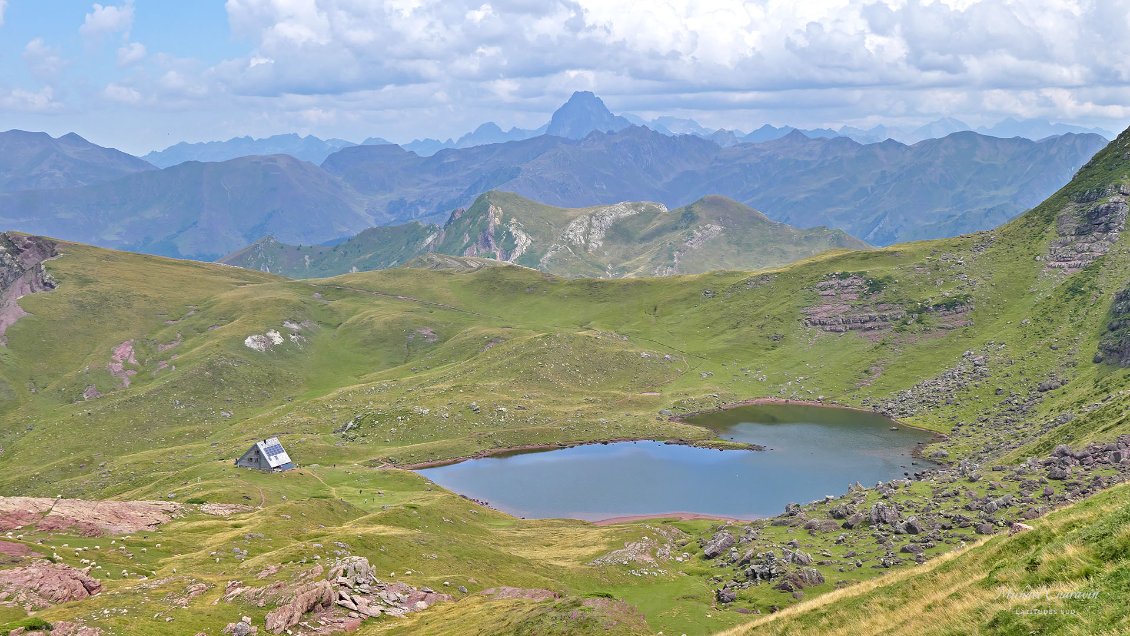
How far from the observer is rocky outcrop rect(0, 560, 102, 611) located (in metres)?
47.1

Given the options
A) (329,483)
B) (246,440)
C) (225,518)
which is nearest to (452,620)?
(225,518)

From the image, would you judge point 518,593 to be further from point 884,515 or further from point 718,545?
point 884,515

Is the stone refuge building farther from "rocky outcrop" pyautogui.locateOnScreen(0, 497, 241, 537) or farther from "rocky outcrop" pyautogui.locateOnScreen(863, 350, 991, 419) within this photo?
"rocky outcrop" pyautogui.locateOnScreen(863, 350, 991, 419)

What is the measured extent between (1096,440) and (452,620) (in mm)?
86078

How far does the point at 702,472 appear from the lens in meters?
137

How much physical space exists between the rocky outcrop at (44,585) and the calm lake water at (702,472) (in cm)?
7340

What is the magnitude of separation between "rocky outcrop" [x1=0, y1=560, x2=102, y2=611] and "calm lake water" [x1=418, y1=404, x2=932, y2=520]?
7340cm

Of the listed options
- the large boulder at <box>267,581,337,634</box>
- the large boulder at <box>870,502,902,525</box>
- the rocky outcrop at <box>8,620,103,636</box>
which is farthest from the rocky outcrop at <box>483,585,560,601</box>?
the large boulder at <box>870,502,902,525</box>

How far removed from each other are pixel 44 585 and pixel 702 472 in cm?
10768

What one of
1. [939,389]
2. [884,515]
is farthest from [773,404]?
[884,515]

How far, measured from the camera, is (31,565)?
50906 mm

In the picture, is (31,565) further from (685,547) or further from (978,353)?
(978,353)

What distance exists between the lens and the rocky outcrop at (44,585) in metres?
47.1

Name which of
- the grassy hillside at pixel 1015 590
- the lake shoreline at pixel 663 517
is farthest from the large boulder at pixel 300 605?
the lake shoreline at pixel 663 517
